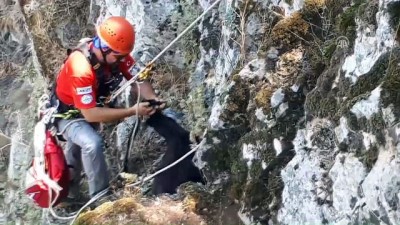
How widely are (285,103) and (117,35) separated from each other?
160 cm

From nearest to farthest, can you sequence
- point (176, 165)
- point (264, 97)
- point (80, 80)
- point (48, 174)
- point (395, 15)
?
point (395, 15) < point (264, 97) < point (80, 80) < point (176, 165) < point (48, 174)

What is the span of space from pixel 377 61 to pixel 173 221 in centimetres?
205

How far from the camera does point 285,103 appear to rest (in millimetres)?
5148

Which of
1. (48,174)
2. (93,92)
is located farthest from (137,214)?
(48,174)

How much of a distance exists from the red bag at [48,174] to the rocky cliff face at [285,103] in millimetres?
990

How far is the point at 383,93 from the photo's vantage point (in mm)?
4121

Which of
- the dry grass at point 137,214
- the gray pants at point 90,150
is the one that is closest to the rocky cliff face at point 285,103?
the dry grass at point 137,214

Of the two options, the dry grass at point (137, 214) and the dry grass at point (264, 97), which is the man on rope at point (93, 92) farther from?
the dry grass at point (264, 97)

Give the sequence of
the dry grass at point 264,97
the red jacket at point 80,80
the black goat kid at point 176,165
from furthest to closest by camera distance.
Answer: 1. the black goat kid at point 176,165
2. the red jacket at point 80,80
3. the dry grass at point 264,97

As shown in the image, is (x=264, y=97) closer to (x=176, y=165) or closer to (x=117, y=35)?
(x=176, y=165)

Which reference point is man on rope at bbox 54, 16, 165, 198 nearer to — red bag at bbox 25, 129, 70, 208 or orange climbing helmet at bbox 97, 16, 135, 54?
orange climbing helmet at bbox 97, 16, 135, 54

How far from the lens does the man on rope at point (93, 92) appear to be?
19.1 feet

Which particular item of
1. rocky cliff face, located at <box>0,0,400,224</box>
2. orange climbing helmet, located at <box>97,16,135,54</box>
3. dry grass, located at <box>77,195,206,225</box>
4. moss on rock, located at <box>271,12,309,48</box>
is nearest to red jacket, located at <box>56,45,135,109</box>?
orange climbing helmet, located at <box>97,16,135,54</box>

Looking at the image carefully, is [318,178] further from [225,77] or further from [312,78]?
[225,77]
